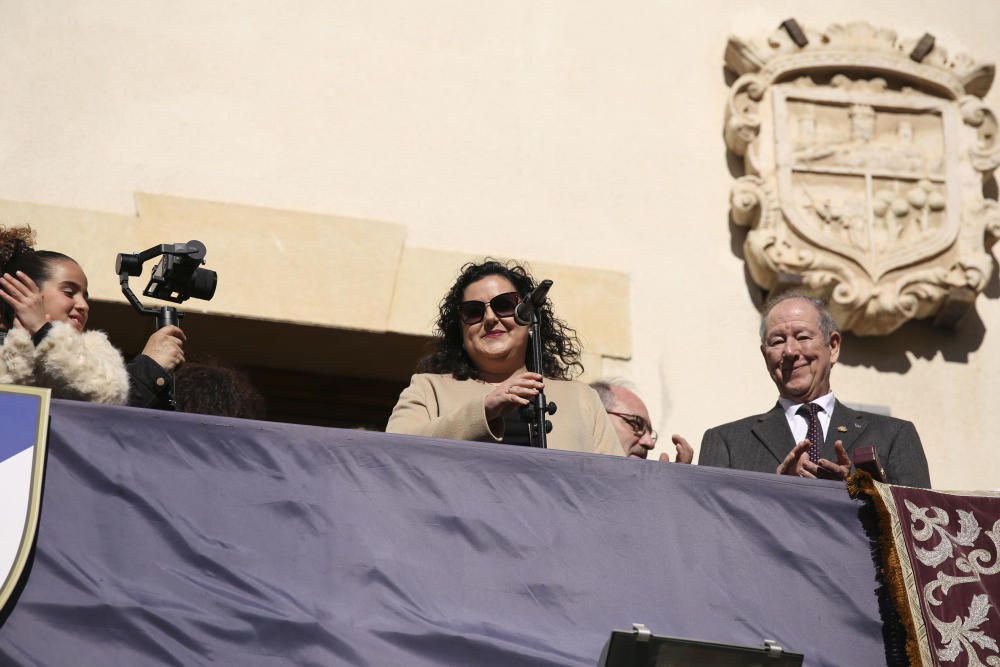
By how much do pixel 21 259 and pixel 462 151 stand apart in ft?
8.58

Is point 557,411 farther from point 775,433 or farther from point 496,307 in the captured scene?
point 775,433

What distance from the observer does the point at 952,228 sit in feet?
24.4

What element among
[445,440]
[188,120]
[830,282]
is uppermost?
[188,120]

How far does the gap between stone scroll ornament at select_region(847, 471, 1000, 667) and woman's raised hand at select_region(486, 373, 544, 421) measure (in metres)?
1.02

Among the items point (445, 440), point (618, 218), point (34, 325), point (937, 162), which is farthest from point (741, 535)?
point (937, 162)

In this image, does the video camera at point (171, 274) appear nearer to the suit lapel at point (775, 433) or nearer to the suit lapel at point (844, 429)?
the suit lapel at point (775, 433)

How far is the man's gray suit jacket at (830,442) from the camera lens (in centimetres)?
554

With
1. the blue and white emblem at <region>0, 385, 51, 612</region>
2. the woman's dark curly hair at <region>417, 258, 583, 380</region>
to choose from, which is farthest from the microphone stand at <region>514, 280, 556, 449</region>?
the blue and white emblem at <region>0, 385, 51, 612</region>

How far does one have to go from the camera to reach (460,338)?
583 centimetres

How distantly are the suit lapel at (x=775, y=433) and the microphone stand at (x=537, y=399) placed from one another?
872mm

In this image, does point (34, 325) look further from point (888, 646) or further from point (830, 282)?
point (830, 282)

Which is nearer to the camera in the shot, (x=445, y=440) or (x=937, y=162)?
(x=445, y=440)

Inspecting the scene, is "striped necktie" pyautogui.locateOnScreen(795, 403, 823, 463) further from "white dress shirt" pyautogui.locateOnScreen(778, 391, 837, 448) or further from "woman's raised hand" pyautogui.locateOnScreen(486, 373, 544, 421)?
"woman's raised hand" pyautogui.locateOnScreen(486, 373, 544, 421)

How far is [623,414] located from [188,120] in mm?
2417
